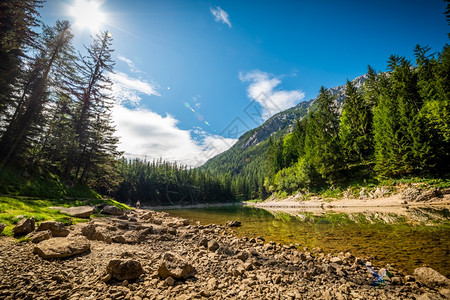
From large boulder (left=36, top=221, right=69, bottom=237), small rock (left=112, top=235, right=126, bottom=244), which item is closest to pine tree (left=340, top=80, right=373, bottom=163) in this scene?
small rock (left=112, top=235, right=126, bottom=244)

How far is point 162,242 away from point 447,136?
34493 millimetres

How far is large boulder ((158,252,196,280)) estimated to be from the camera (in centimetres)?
449

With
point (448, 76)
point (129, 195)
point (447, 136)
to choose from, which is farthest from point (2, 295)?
point (129, 195)

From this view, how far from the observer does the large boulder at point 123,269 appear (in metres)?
4.18

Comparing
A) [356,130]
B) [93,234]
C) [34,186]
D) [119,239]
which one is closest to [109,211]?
[34,186]

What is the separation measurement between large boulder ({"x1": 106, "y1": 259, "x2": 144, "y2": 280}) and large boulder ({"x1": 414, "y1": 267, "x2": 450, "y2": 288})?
7987mm

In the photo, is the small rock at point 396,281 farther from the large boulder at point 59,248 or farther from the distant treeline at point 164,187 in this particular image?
the distant treeline at point 164,187

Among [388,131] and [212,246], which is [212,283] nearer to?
[212,246]

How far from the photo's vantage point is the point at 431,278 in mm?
4629

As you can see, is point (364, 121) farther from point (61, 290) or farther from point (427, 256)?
point (61, 290)

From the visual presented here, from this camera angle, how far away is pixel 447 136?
21016 millimetres

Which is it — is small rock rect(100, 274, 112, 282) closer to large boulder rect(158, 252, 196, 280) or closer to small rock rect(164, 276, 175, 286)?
large boulder rect(158, 252, 196, 280)

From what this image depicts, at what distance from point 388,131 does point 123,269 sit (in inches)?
1406

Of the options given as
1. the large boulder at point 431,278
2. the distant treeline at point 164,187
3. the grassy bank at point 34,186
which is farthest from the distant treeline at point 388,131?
the distant treeline at point 164,187
